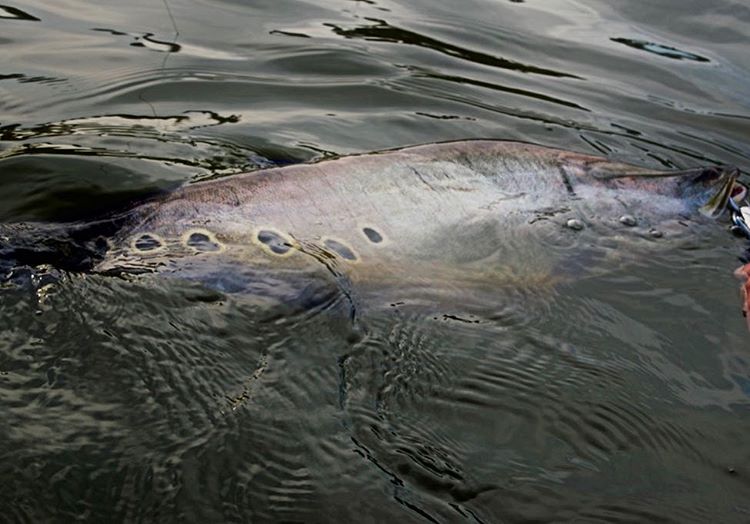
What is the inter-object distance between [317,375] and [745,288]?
1.95m

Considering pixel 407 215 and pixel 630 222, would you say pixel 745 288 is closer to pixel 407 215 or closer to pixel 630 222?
pixel 630 222

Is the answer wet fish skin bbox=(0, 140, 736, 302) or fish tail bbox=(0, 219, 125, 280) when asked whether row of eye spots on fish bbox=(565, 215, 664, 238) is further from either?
fish tail bbox=(0, 219, 125, 280)

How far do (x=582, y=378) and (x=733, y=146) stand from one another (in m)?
3.34

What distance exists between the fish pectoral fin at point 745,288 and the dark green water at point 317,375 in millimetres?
47

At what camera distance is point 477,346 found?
3.37 meters

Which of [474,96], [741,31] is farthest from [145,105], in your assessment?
[741,31]

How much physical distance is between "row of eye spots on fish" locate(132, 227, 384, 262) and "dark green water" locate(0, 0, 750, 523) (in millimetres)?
213

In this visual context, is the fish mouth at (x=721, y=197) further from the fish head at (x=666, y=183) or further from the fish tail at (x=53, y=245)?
the fish tail at (x=53, y=245)

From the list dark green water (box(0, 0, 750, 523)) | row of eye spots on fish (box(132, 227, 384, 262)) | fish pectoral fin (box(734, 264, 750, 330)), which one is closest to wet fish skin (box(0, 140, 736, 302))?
row of eye spots on fish (box(132, 227, 384, 262))

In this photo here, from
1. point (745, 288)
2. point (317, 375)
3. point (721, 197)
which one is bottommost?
point (317, 375)

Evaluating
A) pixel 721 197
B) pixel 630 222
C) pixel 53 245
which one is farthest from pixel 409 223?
pixel 721 197

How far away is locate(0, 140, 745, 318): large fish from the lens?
3.46 m

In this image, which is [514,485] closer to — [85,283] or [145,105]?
[85,283]

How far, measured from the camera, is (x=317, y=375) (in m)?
3.06
